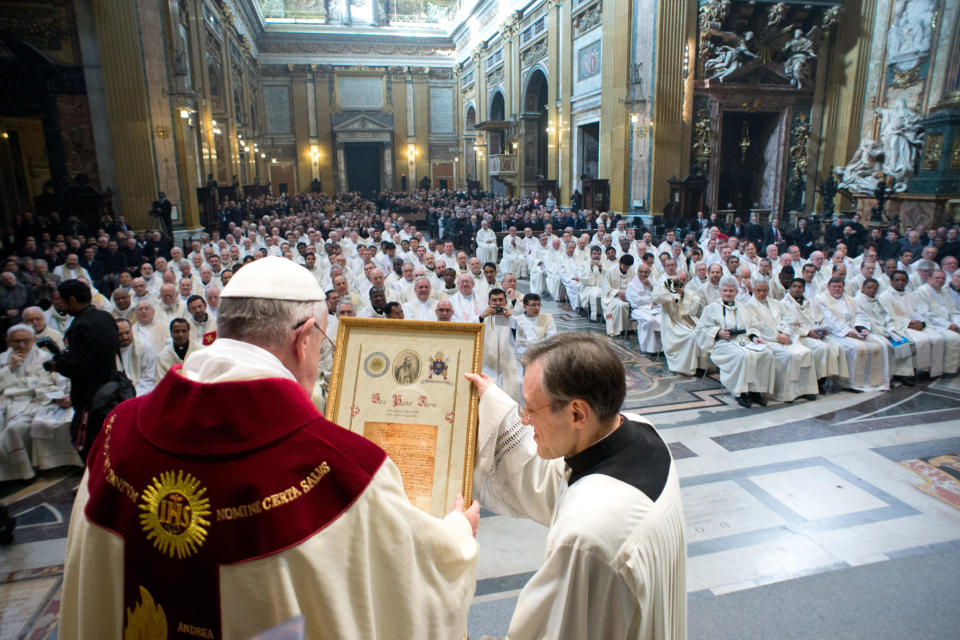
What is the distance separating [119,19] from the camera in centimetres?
1248

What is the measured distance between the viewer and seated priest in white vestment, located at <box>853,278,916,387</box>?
689 centimetres

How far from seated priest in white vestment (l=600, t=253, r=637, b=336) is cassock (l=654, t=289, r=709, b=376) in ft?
4.01

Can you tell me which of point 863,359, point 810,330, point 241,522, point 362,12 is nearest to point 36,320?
point 241,522

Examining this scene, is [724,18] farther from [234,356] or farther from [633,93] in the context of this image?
[234,356]

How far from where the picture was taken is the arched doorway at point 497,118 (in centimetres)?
3008

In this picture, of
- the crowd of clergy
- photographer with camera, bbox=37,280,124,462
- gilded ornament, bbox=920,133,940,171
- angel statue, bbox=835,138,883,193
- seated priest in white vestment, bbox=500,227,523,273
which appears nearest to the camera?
photographer with camera, bbox=37,280,124,462

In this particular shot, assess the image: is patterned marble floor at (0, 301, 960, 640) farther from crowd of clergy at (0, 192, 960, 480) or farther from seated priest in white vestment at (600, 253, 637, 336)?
seated priest in white vestment at (600, 253, 637, 336)

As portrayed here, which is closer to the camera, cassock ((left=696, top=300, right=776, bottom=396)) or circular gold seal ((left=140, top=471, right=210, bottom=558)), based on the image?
circular gold seal ((left=140, top=471, right=210, bottom=558))

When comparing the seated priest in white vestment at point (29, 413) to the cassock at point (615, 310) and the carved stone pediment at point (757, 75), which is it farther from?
the carved stone pediment at point (757, 75)

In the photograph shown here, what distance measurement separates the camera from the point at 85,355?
387 centimetres

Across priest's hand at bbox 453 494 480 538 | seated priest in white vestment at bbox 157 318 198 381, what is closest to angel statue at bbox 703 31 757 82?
seated priest in white vestment at bbox 157 318 198 381

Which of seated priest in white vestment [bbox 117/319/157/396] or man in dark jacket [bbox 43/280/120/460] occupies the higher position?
man in dark jacket [bbox 43/280/120/460]

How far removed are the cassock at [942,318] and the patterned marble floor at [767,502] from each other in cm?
79

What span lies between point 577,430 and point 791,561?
289 centimetres
